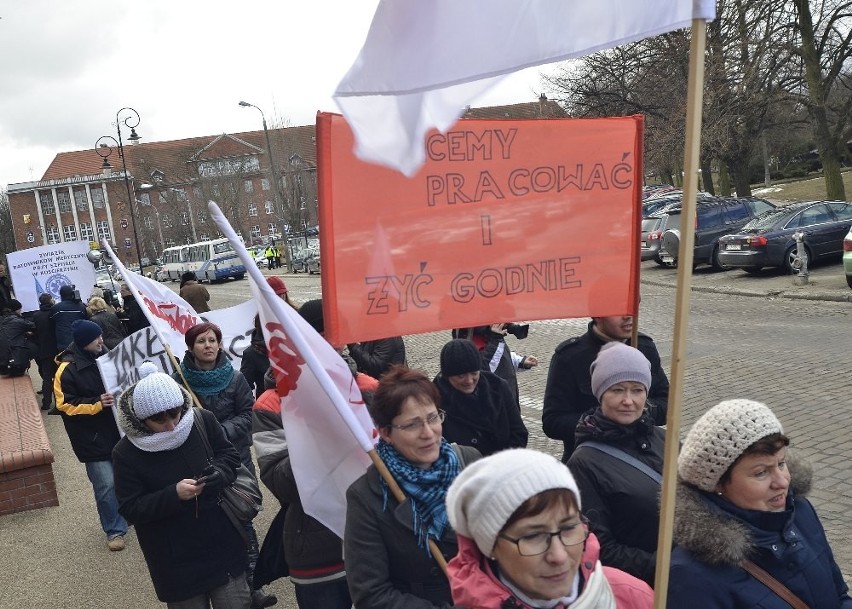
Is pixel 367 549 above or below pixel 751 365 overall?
above

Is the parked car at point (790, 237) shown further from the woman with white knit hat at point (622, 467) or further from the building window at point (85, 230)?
the building window at point (85, 230)

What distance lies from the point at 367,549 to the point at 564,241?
5.06 feet

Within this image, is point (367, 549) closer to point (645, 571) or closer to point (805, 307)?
point (645, 571)

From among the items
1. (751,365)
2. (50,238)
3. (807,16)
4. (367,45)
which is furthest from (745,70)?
(50,238)

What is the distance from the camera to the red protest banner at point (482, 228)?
11.8ft

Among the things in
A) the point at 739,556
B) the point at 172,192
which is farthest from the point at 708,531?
the point at 172,192

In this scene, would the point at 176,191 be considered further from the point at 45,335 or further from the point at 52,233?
the point at 45,335

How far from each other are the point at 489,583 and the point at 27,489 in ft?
23.0

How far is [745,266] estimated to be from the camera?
1981cm

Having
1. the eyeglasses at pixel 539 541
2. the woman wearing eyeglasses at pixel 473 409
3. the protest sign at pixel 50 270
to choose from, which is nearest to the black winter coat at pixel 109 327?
the protest sign at pixel 50 270

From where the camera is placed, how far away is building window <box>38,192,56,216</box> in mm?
96312

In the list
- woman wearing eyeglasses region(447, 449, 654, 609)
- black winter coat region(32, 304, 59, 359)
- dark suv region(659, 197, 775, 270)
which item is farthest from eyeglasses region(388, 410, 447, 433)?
dark suv region(659, 197, 775, 270)

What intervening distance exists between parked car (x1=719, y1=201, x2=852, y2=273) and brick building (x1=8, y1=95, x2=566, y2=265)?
1647 inches

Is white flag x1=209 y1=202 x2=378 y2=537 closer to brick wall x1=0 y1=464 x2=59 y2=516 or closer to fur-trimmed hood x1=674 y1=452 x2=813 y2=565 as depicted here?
fur-trimmed hood x1=674 y1=452 x2=813 y2=565
